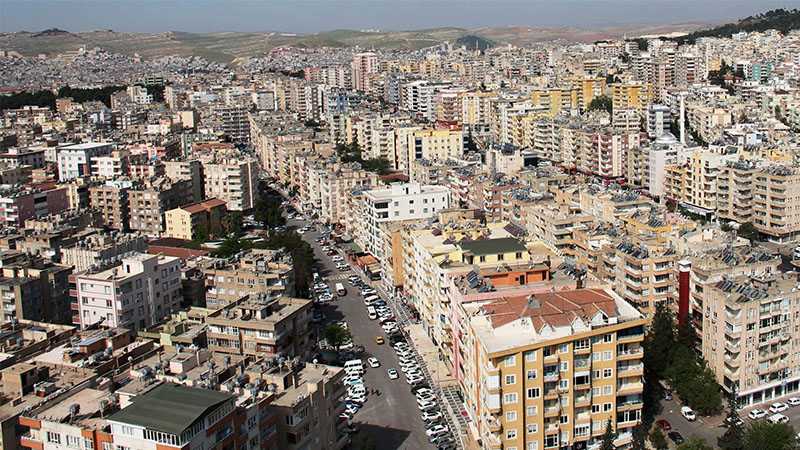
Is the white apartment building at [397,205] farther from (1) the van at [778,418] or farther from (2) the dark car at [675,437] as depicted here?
(1) the van at [778,418]

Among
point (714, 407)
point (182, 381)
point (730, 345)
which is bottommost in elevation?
point (714, 407)

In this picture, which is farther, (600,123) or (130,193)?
(600,123)

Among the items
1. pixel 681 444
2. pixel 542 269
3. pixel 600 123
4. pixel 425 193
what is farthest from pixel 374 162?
pixel 681 444

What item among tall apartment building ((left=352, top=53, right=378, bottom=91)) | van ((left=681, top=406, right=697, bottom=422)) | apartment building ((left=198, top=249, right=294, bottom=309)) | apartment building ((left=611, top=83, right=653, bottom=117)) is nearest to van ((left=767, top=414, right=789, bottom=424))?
van ((left=681, top=406, right=697, bottom=422))

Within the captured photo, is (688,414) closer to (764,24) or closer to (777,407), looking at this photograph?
(777,407)

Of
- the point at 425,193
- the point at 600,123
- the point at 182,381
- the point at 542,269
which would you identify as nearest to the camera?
the point at 182,381

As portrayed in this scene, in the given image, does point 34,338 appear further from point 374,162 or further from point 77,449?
point 374,162

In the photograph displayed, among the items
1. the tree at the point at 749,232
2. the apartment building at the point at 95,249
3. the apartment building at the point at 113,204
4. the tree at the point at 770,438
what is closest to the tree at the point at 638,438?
the tree at the point at 770,438
